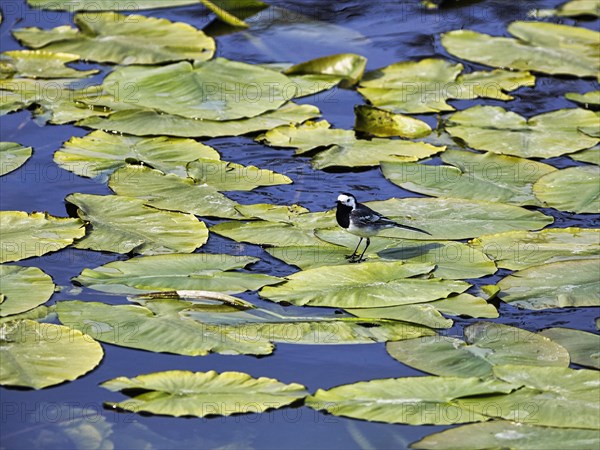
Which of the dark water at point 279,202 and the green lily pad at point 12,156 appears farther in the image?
the green lily pad at point 12,156

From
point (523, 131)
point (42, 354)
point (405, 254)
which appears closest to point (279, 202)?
point (405, 254)

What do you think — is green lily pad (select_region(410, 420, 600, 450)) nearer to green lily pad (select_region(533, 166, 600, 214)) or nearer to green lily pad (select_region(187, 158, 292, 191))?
green lily pad (select_region(533, 166, 600, 214))

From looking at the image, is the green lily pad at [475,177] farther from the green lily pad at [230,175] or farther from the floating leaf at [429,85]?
the floating leaf at [429,85]

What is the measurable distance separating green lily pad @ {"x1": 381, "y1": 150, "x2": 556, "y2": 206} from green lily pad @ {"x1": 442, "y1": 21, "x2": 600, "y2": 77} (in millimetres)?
1754

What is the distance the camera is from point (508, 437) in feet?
11.5

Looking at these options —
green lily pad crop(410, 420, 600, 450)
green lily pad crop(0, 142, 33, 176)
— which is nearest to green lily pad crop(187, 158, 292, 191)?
green lily pad crop(0, 142, 33, 176)

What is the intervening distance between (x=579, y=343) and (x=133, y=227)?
232 cm

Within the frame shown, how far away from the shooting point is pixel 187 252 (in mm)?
4797

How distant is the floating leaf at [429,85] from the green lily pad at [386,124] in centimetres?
26

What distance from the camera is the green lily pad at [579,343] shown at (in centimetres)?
407

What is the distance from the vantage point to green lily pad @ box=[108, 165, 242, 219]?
207 inches

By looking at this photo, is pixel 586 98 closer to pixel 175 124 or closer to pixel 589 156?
pixel 589 156

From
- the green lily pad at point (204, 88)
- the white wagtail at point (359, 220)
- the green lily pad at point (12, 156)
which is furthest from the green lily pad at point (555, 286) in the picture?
the green lily pad at point (12, 156)

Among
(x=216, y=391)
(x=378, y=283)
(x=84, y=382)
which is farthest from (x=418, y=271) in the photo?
(x=84, y=382)
